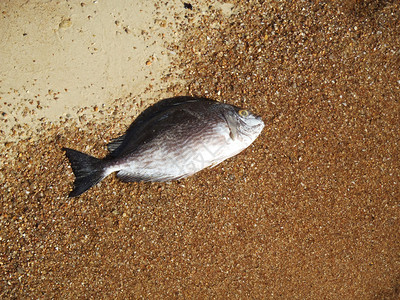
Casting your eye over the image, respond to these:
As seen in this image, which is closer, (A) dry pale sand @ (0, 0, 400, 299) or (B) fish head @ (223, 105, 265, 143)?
(B) fish head @ (223, 105, 265, 143)

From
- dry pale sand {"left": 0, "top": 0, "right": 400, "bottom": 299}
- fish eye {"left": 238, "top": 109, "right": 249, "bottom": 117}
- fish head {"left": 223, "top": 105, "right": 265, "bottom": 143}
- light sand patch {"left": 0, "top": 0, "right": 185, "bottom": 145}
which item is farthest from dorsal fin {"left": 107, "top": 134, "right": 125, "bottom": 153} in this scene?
fish eye {"left": 238, "top": 109, "right": 249, "bottom": 117}

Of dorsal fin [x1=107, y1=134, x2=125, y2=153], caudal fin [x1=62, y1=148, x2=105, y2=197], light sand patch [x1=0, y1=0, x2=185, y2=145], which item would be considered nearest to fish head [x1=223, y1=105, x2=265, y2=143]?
light sand patch [x1=0, y1=0, x2=185, y2=145]

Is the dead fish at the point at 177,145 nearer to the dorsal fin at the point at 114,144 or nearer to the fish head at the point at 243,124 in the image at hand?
the fish head at the point at 243,124

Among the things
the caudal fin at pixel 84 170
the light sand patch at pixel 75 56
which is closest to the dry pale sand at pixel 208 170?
the light sand patch at pixel 75 56

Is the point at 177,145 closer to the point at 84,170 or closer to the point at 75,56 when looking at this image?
the point at 84,170

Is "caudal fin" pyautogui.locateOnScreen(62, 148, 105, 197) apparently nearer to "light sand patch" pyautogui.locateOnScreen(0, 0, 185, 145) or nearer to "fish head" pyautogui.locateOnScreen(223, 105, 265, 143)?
"light sand patch" pyautogui.locateOnScreen(0, 0, 185, 145)

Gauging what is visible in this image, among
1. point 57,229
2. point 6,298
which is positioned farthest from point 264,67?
point 6,298

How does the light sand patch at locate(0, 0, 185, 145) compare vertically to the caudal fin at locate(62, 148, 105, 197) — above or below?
above
